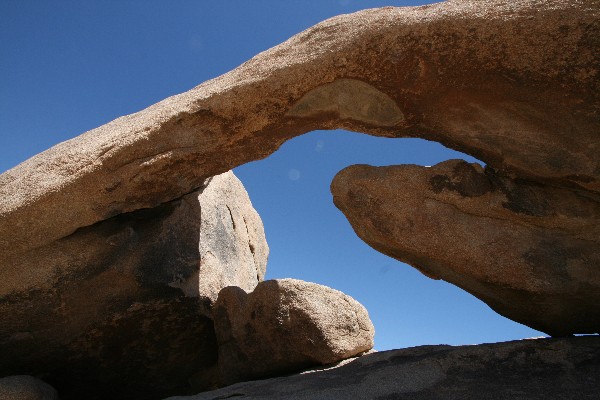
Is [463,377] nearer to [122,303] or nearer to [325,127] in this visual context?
[325,127]

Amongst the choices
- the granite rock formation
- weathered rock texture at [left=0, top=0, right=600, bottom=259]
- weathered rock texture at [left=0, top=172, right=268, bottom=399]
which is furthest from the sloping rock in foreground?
weathered rock texture at [left=0, top=172, right=268, bottom=399]

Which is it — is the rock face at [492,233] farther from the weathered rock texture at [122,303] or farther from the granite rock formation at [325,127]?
the weathered rock texture at [122,303]

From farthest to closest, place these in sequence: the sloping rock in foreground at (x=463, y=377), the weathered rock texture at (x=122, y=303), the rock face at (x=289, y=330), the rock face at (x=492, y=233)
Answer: the weathered rock texture at (x=122, y=303) → the rock face at (x=289, y=330) → the rock face at (x=492, y=233) → the sloping rock in foreground at (x=463, y=377)

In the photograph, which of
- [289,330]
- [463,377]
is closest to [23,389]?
[289,330]

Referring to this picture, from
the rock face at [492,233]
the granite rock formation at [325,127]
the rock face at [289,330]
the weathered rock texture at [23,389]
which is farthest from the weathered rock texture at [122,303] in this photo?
the rock face at [492,233]

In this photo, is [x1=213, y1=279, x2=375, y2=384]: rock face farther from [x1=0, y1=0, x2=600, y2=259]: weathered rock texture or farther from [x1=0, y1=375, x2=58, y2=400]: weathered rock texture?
[x1=0, y1=375, x2=58, y2=400]: weathered rock texture

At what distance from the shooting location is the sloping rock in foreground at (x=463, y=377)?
3051 mm

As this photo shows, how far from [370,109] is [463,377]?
6.11 ft

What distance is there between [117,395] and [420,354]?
9.76ft

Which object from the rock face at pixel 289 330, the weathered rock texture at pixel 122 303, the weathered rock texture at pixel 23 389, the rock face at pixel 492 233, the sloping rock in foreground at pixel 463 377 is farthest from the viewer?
the weathered rock texture at pixel 122 303

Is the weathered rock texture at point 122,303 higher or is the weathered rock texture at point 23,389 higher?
the weathered rock texture at point 122,303

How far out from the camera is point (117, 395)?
17.0 feet

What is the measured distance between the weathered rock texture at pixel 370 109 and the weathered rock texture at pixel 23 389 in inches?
40.1

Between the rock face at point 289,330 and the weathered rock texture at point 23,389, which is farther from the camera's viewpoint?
the rock face at point 289,330
